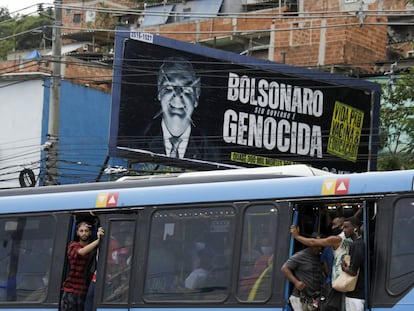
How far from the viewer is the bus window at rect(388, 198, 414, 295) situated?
8.91 meters

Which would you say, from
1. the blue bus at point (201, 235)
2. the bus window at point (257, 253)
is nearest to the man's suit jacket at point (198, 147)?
the blue bus at point (201, 235)

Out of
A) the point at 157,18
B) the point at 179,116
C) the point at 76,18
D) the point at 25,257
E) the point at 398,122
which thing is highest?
the point at 76,18

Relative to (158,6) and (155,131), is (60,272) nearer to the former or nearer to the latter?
(155,131)

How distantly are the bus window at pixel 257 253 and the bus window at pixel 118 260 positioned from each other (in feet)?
5.44

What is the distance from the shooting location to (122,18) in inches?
2640

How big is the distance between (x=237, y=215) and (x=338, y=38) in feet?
89.6

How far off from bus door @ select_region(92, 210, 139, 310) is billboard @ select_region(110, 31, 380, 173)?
11.4 metres

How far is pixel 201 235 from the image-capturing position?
10.5 meters

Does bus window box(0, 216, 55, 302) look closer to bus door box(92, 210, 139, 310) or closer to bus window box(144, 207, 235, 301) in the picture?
bus door box(92, 210, 139, 310)

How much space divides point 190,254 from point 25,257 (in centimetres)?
279

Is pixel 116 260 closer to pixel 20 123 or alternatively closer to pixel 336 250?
pixel 336 250

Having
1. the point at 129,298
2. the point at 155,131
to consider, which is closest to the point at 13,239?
the point at 129,298

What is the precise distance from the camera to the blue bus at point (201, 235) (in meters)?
9.12

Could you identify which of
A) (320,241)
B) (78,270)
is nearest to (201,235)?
(320,241)
